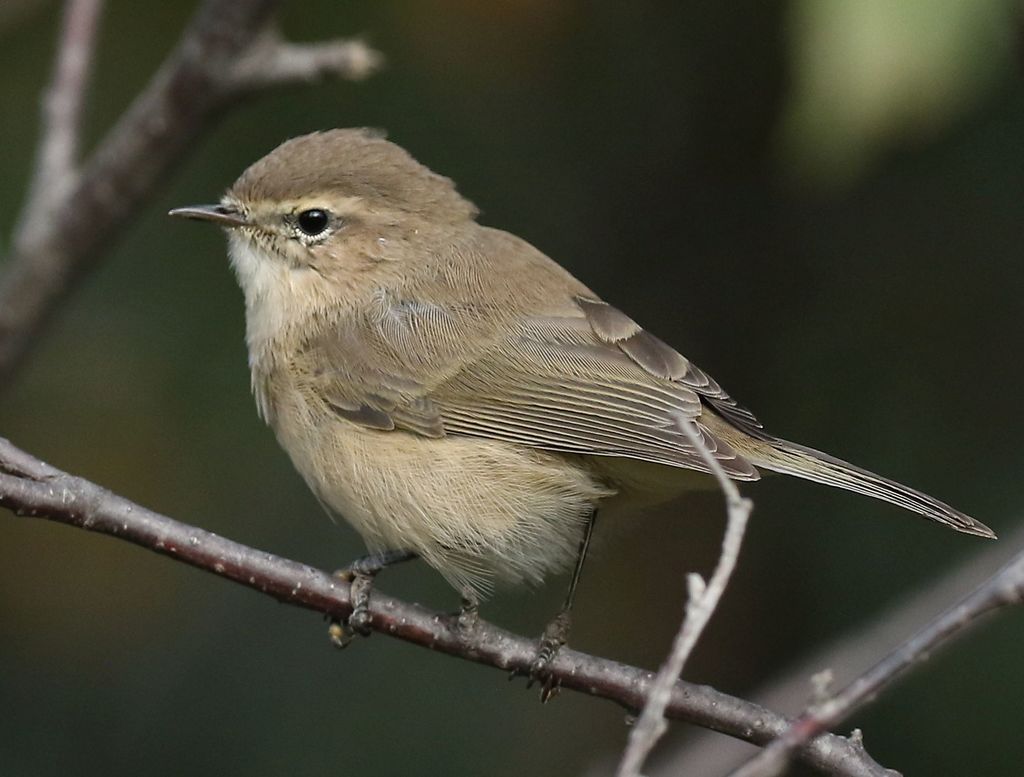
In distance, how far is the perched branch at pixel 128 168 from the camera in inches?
167

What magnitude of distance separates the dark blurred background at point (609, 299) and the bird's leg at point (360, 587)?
3.47 feet

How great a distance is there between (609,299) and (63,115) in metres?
2.08

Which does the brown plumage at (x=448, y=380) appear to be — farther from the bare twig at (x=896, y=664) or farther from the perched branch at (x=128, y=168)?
the bare twig at (x=896, y=664)

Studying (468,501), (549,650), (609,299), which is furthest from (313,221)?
(549,650)

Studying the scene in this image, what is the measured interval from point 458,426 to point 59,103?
1.71 m

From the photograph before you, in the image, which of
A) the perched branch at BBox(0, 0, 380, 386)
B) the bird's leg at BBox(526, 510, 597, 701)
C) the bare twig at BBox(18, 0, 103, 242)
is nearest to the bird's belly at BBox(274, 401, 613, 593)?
the bird's leg at BBox(526, 510, 597, 701)

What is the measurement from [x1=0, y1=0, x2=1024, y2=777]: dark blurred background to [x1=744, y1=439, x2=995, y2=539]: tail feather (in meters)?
1.17

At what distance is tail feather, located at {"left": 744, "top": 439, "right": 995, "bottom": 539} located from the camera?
333 cm

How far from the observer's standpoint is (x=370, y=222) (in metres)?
4.28

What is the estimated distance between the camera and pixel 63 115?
4.37 meters

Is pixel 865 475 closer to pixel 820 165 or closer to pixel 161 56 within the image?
pixel 820 165

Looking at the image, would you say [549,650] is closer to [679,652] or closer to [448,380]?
[448,380]

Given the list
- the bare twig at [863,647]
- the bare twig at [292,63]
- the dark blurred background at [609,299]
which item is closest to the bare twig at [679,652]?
the bare twig at [863,647]

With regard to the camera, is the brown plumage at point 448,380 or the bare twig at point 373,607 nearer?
the bare twig at point 373,607
